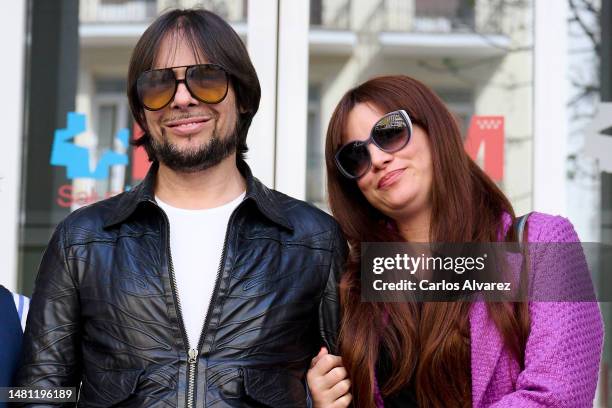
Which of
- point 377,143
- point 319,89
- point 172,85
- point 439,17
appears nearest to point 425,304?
point 377,143

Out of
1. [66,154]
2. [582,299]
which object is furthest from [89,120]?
[582,299]

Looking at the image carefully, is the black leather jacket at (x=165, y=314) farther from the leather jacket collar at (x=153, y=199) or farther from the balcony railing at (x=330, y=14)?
the balcony railing at (x=330, y=14)

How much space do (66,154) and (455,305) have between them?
8.60 ft

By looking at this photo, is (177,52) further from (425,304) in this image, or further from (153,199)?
(425,304)

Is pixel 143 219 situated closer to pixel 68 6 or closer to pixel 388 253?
pixel 388 253

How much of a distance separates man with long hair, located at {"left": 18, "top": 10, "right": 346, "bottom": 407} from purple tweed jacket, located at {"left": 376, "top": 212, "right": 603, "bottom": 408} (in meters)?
0.39

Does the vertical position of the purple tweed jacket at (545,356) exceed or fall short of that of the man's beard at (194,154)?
it falls short

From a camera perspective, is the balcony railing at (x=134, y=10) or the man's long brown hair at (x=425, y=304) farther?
the balcony railing at (x=134, y=10)

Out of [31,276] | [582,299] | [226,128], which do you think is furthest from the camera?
[31,276]

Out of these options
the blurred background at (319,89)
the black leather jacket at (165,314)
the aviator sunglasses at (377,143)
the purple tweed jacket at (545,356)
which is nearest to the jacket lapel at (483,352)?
the purple tweed jacket at (545,356)

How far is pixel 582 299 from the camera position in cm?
224

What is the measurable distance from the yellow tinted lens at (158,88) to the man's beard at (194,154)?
3.5 inches

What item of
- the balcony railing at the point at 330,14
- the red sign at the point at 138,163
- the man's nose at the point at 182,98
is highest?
the balcony railing at the point at 330,14

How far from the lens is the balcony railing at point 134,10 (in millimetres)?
4281
